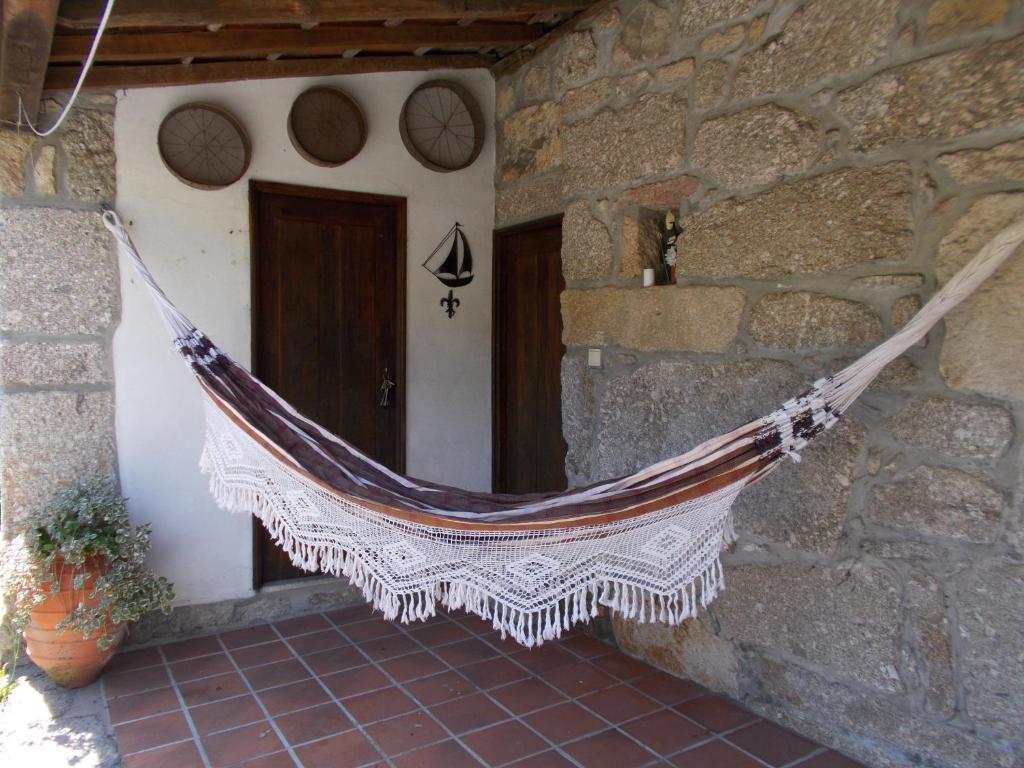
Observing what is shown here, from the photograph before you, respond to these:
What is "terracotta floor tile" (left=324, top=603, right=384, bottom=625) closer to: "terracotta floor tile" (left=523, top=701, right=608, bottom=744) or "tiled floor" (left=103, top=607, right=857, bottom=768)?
"tiled floor" (left=103, top=607, right=857, bottom=768)

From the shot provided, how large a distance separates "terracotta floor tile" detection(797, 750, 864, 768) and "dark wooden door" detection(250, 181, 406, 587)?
1987mm

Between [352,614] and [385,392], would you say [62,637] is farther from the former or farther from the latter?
[385,392]

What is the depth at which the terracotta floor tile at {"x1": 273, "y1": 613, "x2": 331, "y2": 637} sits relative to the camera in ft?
9.65

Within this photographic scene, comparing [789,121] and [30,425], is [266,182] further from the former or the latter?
[789,121]

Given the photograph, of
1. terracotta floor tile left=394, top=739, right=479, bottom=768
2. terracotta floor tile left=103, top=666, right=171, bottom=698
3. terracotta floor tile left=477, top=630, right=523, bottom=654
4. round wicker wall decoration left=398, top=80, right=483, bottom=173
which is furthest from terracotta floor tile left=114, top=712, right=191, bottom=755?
round wicker wall decoration left=398, top=80, right=483, bottom=173

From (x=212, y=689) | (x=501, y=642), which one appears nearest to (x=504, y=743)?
(x=501, y=642)

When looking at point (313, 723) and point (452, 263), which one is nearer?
point (313, 723)

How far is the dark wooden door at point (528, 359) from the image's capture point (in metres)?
3.22

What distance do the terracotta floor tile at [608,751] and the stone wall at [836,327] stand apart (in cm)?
40

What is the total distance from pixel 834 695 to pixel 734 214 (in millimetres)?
1361

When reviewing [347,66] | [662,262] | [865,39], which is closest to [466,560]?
[662,262]

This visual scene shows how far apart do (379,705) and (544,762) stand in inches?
23.8

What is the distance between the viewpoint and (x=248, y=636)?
9.49 ft

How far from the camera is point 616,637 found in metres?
2.75
